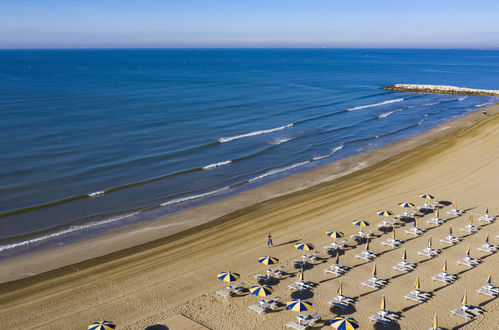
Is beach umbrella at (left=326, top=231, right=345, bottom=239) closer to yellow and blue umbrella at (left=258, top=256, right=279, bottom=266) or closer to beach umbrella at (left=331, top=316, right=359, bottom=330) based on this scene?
yellow and blue umbrella at (left=258, top=256, right=279, bottom=266)

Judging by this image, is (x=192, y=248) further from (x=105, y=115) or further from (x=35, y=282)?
(x=105, y=115)

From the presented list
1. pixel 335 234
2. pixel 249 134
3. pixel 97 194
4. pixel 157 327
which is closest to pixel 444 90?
pixel 249 134

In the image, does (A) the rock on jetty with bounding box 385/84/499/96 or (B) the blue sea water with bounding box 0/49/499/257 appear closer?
(B) the blue sea water with bounding box 0/49/499/257

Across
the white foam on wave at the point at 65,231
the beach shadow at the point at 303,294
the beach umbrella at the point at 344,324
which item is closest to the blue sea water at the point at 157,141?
the white foam on wave at the point at 65,231

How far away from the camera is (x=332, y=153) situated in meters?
43.5

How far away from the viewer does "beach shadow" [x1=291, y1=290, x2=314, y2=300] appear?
18.0 m

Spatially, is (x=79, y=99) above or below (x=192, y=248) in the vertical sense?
above

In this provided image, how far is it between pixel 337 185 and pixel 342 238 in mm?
10139

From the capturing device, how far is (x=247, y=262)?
2133 cm

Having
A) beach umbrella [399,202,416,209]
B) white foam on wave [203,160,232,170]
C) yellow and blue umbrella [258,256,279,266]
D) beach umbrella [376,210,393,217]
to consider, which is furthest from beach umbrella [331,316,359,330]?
white foam on wave [203,160,232,170]

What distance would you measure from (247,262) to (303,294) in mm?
3964

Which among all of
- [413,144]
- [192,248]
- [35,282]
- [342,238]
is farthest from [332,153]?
[35,282]

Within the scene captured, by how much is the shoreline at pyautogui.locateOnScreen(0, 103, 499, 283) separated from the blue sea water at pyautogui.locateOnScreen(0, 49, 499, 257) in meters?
1.28

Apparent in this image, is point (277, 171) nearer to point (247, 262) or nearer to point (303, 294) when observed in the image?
point (247, 262)
